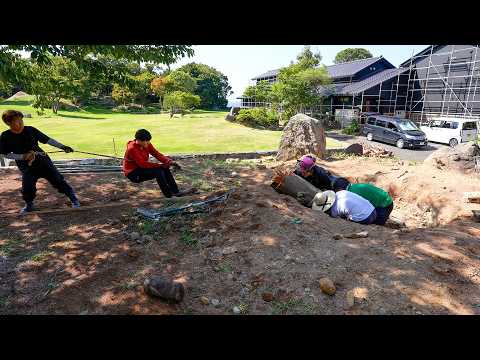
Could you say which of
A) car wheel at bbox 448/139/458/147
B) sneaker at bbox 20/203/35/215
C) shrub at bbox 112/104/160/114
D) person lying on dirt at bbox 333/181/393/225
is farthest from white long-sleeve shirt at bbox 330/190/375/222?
shrub at bbox 112/104/160/114

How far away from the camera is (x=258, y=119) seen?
81.9 feet

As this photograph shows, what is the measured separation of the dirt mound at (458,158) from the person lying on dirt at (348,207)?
16.9ft

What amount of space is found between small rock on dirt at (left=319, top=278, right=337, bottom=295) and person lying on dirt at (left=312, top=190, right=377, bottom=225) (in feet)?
7.96

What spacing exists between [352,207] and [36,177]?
5474 millimetres

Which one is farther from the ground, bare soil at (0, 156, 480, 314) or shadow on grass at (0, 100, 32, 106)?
shadow on grass at (0, 100, 32, 106)

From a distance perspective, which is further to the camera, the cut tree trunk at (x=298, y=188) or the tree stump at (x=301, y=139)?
the tree stump at (x=301, y=139)

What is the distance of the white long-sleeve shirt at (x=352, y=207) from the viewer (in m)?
5.51

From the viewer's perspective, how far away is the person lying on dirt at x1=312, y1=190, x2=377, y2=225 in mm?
5504

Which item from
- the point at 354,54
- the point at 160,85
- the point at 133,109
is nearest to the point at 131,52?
the point at 160,85

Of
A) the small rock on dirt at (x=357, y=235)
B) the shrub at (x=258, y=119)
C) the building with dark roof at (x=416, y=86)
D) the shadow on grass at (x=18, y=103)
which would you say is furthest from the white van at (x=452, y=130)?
A: the shadow on grass at (x=18, y=103)

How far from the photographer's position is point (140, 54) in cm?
646

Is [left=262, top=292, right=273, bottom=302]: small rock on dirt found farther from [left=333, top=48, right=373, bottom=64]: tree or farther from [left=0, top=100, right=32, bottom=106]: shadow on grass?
[left=333, top=48, right=373, bottom=64]: tree

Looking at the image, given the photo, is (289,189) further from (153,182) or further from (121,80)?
(121,80)

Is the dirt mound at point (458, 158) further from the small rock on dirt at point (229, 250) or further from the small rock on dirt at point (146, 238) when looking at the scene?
the small rock on dirt at point (146, 238)
